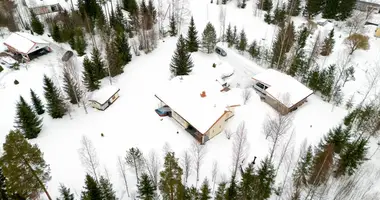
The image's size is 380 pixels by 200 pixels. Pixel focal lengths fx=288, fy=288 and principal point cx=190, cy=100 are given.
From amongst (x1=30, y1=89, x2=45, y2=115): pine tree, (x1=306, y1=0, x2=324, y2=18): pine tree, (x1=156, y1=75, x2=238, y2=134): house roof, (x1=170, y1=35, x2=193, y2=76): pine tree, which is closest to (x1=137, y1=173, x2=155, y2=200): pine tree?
(x1=156, y1=75, x2=238, y2=134): house roof

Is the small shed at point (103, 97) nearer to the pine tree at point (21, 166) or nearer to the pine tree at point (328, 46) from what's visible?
the pine tree at point (21, 166)

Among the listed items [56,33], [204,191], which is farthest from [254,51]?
[56,33]

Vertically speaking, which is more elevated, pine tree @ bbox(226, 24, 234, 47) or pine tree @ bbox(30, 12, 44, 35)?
pine tree @ bbox(30, 12, 44, 35)

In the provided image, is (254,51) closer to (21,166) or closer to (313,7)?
(313,7)

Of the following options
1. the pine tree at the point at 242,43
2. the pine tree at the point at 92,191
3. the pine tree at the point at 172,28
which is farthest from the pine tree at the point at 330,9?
the pine tree at the point at 92,191

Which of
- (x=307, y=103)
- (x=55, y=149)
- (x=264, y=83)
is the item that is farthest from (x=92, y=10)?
(x=307, y=103)

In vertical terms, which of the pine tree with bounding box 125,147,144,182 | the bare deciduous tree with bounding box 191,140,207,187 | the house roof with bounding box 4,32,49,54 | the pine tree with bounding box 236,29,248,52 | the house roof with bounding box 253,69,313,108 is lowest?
the bare deciduous tree with bounding box 191,140,207,187

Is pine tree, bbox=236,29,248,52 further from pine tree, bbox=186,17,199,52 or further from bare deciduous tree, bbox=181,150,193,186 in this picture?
bare deciduous tree, bbox=181,150,193,186
